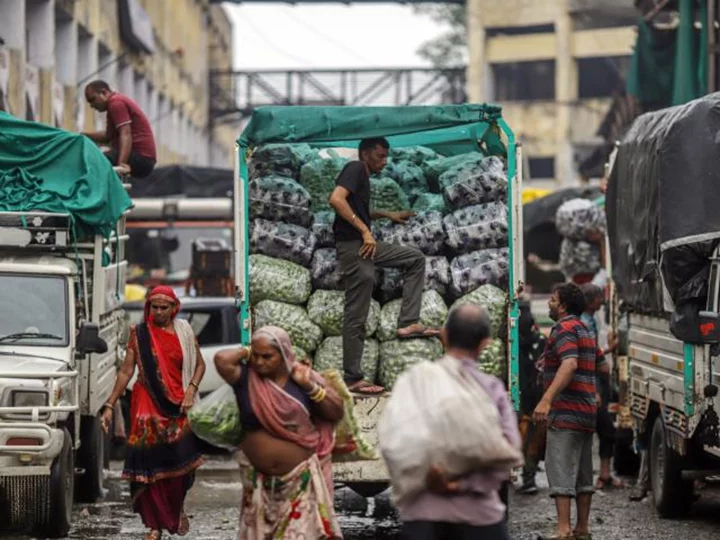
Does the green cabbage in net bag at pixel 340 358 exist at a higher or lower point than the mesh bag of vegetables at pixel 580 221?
lower

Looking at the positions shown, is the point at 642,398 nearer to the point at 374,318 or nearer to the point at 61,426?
the point at 374,318

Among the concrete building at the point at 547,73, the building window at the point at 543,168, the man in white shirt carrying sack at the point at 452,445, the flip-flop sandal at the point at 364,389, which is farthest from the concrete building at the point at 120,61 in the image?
the man in white shirt carrying sack at the point at 452,445

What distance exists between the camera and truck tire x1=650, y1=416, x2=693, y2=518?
42.2 feet

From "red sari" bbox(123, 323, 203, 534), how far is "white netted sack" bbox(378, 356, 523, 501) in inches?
178

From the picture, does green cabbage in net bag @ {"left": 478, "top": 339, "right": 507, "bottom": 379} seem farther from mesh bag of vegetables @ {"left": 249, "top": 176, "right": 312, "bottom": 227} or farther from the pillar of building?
the pillar of building

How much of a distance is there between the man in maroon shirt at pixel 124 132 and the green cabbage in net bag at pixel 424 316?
A: 509 cm

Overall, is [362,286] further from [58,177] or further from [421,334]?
[58,177]

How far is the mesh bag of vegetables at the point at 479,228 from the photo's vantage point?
12352 millimetres

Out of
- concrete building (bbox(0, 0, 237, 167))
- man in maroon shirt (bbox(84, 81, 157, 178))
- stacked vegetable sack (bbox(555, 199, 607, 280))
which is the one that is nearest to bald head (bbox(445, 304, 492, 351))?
man in maroon shirt (bbox(84, 81, 157, 178))

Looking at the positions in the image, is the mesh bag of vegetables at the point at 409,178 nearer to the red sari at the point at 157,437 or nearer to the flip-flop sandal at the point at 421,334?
the flip-flop sandal at the point at 421,334

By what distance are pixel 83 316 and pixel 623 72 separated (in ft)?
150

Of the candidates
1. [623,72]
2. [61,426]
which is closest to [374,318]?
[61,426]

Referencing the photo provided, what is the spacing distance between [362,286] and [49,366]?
93.0 inches

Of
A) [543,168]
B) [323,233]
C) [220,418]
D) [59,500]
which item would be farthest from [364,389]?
[543,168]
